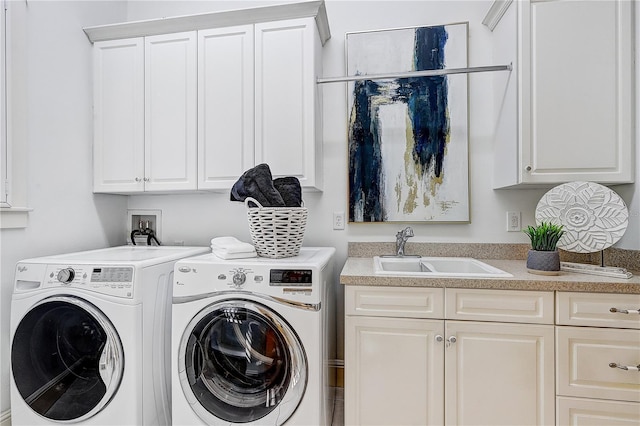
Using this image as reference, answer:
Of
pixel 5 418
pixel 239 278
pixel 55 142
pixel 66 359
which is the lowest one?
pixel 5 418

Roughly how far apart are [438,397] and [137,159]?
7.18 ft

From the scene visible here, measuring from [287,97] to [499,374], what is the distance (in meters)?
1.79

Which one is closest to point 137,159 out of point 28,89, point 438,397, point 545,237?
point 28,89

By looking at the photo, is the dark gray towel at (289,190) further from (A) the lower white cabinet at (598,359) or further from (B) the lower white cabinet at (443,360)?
(A) the lower white cabinet at (598,359)

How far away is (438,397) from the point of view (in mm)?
1414

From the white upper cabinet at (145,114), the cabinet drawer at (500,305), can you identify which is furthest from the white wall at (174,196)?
the cabinet drawer at (500,305)

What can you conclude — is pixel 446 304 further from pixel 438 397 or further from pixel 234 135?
pixel 234 135

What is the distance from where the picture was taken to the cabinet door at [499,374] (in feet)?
4.44

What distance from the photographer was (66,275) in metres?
1.49

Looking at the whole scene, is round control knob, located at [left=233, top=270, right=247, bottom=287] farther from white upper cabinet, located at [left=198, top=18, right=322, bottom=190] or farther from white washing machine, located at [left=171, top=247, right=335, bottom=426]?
white upper cabinet, located at [left=198, top=18, right=322, bottom=190]

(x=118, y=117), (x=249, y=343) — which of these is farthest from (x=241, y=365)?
(x=118, y=117)

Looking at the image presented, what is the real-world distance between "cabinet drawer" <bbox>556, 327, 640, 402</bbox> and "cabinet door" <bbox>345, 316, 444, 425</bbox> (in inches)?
19.5

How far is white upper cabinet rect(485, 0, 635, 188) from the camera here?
5.24 ft

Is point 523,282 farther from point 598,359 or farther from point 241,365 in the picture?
Answer: point 241,365
